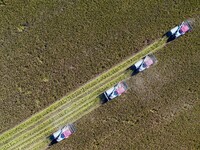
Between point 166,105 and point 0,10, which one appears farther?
point 166,105

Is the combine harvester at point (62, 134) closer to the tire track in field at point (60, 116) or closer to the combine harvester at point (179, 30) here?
the tire track in field at point (60, 116)

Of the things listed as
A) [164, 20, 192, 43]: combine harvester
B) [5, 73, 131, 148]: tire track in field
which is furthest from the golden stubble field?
[5, 73, 131, 148]: tire track in field

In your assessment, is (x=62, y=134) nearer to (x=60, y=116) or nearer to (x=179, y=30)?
(x=60, y=116)

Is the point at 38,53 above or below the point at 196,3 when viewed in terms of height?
above

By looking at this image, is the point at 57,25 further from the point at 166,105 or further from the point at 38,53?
the point at 166,105

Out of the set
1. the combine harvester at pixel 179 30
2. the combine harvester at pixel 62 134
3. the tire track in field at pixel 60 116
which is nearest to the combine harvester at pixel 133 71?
the tire track in field at pixel 60 116

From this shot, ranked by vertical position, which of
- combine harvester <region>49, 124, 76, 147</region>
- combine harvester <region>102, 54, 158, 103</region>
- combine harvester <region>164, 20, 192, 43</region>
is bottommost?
combine harvester <region>49, 124, 76, 147</region>

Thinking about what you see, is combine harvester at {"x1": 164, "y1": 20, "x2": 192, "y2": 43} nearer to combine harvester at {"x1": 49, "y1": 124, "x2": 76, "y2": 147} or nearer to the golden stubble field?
the golden stubble field

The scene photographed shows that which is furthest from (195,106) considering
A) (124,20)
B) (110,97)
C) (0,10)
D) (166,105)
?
(0,10)
